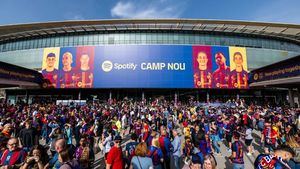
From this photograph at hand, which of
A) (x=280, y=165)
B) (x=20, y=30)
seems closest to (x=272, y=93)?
(x=280, y=165)

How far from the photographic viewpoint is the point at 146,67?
3419 centimetres

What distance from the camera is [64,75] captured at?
35094 mm

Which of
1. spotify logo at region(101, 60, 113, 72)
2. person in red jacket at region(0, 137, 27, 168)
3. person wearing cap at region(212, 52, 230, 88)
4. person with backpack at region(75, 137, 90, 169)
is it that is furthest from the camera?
person wearing cap at region(212, 52, 230, 88)

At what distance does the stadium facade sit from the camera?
34188mm

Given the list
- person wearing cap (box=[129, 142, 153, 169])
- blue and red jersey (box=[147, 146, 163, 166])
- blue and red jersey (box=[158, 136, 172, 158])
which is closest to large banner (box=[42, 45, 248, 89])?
blue and red jersey (box=[158, 136, 172, 158])

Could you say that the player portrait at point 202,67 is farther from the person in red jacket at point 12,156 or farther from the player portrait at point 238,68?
the person in red jacket at point 12,156

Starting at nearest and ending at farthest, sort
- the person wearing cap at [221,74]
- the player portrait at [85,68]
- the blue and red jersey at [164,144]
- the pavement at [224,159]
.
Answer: the blue and red jersey at [164,144], the pavement at [224,159], the player portrait at [85,68], the person wearing cap at [221,74]

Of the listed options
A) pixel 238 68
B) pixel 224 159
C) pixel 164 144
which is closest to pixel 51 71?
pixel 238 68

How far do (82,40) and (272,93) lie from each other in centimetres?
4073

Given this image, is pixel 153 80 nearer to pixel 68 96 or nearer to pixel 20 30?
pixel 68 96

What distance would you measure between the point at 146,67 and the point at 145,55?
2.23 metres

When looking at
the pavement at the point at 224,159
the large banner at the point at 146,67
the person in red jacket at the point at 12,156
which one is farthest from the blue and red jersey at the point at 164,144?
the large banner at the point at 146,67

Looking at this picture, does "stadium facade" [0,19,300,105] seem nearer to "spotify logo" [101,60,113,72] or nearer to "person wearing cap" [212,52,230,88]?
"person wearing cap" [212,52,230,88]

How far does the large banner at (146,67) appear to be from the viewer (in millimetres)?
33969
